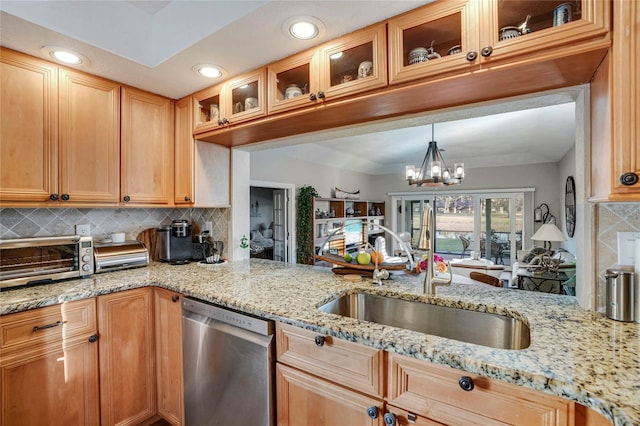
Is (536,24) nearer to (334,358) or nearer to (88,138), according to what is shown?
(334,358)

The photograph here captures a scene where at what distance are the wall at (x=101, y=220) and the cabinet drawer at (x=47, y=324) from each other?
74 centimetres

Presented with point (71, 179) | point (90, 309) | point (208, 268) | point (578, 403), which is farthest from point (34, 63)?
point (578, 403)

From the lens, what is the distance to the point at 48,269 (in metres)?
1.77

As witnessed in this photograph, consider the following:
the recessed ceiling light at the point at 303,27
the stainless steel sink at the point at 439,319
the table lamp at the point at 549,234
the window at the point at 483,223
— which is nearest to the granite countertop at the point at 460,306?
the stainless steel sink at the point at 439,319

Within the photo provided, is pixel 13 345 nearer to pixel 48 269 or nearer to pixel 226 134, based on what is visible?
pixel 48 269

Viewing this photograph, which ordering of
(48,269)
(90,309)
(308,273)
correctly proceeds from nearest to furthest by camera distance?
(90,309), (48,269), (308,273)

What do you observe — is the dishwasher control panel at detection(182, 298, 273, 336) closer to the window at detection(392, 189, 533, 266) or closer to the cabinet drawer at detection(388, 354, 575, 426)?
the cabinet drawer at detection(388, 354, 575, 426)

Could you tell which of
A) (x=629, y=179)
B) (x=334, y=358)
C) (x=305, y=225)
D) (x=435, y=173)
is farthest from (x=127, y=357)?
(x=435, y=173)

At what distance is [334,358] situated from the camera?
115 centimetres

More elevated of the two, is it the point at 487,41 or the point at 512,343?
the point at 487,41

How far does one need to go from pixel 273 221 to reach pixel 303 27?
3885 mm

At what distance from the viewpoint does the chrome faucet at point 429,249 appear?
150cm

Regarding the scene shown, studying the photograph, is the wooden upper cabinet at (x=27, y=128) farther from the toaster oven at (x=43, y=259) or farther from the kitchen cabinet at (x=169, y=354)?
the kitchen cabinet at (x=169, y=354)

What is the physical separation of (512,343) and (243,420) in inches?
50.4
